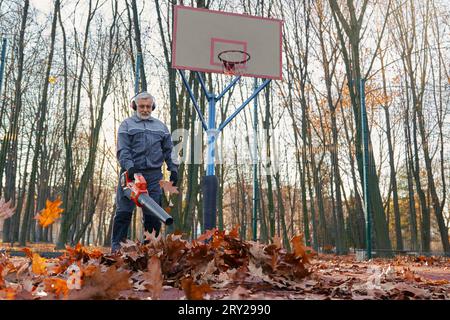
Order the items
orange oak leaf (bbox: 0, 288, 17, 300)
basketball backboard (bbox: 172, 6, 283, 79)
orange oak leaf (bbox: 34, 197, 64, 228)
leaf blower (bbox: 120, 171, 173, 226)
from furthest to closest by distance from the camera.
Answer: basketball backboard (bbox: 172, 6, 283, 79) < leaf blower (bbox: 120, 171, 173, 226) < orange oak leaf (bbox: 34, 197, 64, 228) < orange oak leaf (bbox: 0, 288, 17, 300)

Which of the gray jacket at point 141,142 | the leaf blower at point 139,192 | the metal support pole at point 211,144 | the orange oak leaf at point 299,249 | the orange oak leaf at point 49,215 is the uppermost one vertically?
the metal support pole at point 211,144

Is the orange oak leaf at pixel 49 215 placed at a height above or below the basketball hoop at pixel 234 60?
below

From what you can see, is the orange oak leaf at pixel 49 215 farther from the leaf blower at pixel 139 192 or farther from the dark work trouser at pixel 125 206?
the dark work trouser at pixel 125 206

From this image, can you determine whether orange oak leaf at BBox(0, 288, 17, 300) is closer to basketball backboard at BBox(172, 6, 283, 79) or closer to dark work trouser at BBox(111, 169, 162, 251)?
dark work trouser at BBox(111, 169, 162, 251)

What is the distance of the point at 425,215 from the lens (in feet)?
56.8

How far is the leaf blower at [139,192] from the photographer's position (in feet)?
11.6

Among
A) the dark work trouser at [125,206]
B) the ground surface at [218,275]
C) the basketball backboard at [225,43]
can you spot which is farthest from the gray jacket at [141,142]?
the basketball backboard at [225,43]

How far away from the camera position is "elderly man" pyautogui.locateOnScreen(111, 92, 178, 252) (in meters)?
4.24

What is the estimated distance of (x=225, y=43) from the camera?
9.18 metres

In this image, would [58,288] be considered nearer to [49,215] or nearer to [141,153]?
[49,215]

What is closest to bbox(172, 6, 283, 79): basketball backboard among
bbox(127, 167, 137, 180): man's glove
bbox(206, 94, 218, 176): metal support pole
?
bbox(206, 94, 218, 176): metal support pole

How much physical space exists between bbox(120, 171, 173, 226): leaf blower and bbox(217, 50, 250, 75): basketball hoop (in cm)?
533

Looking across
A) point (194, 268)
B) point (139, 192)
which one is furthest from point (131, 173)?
point (194, 268)
